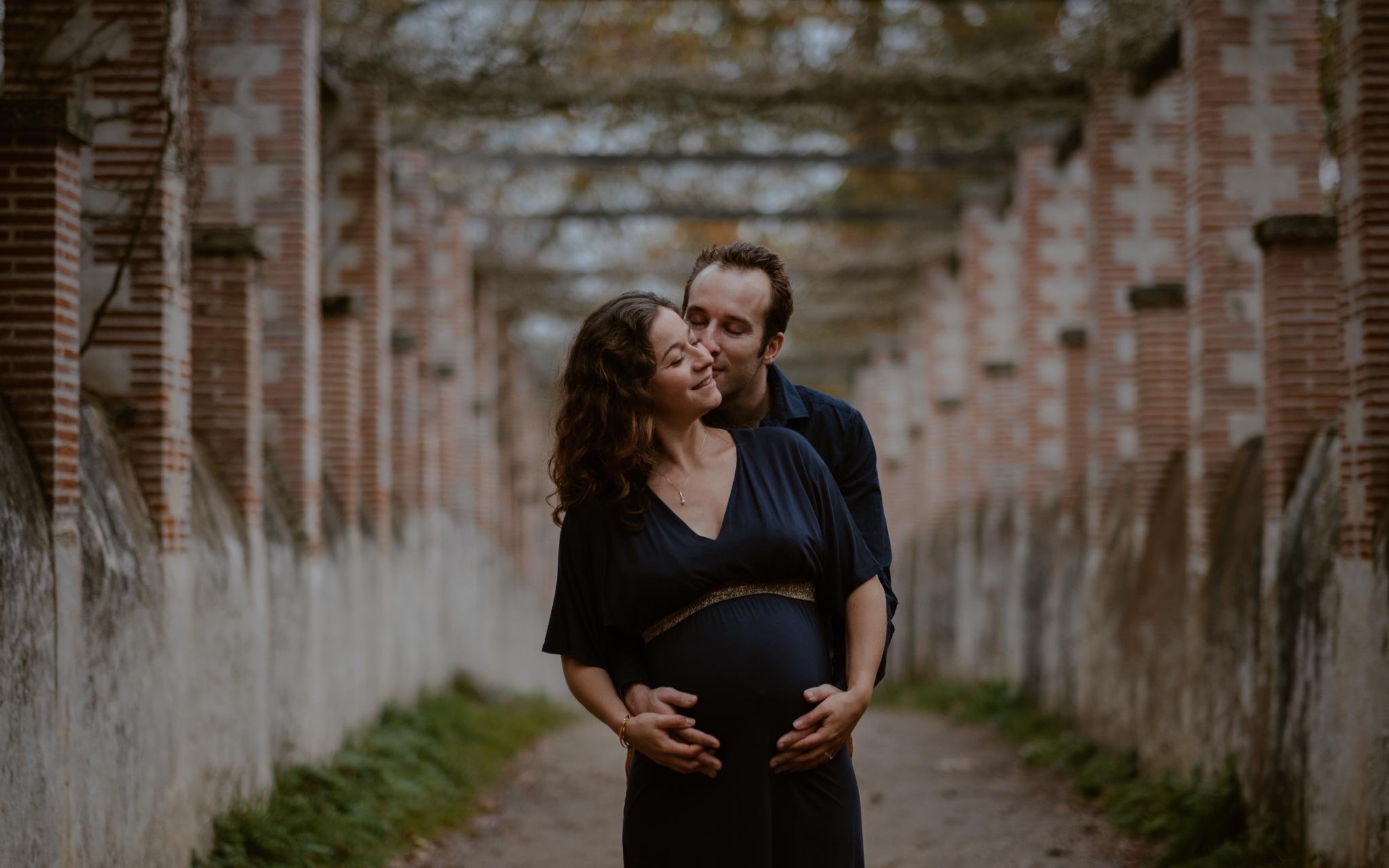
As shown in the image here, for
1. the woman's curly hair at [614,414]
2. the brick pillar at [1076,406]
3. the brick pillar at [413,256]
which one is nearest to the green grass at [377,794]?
the brick pillar at [413,256]

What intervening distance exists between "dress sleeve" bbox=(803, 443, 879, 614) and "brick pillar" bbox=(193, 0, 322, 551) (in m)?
7.96

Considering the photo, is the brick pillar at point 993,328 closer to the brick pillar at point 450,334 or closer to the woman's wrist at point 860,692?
the brick pillar at point 450,334

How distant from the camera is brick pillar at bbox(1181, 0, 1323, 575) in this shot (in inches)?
429

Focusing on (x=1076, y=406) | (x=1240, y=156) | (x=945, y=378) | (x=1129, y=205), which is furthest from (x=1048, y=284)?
(x=945, y=378)

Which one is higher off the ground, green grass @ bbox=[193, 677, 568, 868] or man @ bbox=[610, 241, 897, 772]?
man @ bbox=[610, 241, 897, 772]

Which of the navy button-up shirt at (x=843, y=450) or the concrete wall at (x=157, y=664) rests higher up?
the navy button-up shirt at (x=843, y=450)

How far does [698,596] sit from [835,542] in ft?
1.28

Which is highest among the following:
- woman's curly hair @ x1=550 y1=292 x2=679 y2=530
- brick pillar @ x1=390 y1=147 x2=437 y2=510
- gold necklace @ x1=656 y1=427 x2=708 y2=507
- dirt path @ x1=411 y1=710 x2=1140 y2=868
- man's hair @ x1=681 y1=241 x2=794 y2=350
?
brick pillar @ x1=390 y1=147 x2=437 y2=510

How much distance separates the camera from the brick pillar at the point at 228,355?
9531mm

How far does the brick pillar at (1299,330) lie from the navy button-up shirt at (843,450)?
5.32 metres

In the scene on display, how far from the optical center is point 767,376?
445cm

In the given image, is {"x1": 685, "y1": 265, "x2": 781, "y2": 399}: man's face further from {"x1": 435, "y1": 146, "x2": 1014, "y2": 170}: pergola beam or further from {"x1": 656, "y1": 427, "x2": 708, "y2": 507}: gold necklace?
{"x1": 435, "y1": 146, "x2": 1014, "y2": 170}: pergola beam

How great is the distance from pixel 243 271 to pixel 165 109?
65.5 inches

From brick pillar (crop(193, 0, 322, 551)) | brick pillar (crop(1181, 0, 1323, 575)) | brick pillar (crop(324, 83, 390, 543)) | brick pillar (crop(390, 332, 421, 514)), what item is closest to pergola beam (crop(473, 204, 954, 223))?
brick pillar (crop(390, 332, 421, 514))
